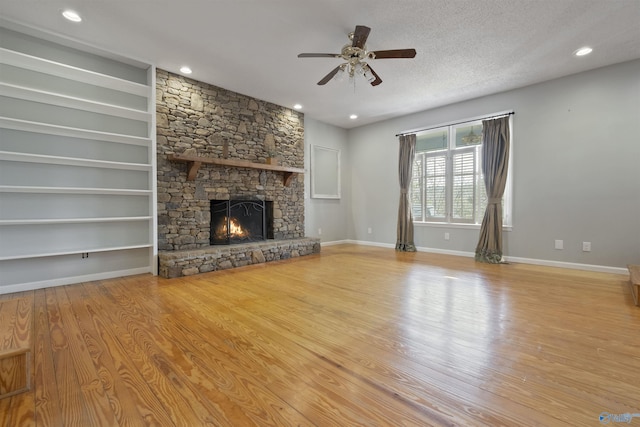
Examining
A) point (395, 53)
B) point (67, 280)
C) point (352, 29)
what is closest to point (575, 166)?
point (395, 53)

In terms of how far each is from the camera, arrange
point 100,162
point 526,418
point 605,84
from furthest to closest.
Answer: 1. point 605,84
2. point 100,162
3. point 526,418

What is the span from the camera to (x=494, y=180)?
4.89 metres

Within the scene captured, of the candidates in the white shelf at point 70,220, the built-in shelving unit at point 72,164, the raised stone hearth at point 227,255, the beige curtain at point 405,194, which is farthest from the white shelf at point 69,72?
the beige curtain at point 405,194

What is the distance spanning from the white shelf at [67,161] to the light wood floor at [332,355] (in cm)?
151

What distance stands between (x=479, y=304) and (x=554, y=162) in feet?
10.6

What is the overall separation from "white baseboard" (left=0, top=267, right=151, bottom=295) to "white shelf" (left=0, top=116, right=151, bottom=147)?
5.81 feet

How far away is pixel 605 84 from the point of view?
4051 millimetres

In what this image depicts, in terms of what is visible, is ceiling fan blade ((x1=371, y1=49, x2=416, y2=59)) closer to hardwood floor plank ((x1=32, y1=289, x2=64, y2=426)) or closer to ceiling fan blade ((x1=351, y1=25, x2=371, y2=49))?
ceiling fan blade ((x1=351, y1=25, x2=371, y2=49))

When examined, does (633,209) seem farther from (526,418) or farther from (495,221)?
(526,418)

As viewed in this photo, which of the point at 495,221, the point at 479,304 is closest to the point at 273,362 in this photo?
the point at 479,304

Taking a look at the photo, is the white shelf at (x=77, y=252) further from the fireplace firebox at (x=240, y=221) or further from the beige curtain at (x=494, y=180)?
Answer: the beige curtain at (x=494, y=180)

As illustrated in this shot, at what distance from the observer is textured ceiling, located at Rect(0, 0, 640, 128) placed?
279 centimetres

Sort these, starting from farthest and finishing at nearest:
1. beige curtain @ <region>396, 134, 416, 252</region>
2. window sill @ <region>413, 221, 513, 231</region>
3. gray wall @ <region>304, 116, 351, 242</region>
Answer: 1. gray wall @ <region>304, 116, 351, 242</region>
2. beige curtain @ <region>396, 134, 416, 252</region>
3. window sill @ <region>413, 221, 513, 231</region>

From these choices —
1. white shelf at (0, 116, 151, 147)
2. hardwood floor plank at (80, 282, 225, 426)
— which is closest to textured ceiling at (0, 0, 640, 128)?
white shelf at (0, 116, 151, 147)
